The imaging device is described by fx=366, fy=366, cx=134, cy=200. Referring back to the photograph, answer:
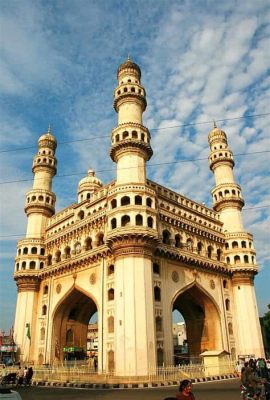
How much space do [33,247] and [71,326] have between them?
9849 mm

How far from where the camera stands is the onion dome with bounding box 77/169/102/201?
50.9 meters

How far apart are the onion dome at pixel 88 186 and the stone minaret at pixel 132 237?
15.5 metres

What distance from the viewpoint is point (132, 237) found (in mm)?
29641

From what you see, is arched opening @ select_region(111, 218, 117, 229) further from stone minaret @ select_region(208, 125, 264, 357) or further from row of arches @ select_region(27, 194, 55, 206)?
stone minaret @ select_region(208, 125, 264, 357)

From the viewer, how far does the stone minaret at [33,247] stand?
38.9m

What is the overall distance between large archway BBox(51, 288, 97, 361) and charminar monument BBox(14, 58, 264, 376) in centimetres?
11

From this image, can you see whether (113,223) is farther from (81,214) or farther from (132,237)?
(81,214)

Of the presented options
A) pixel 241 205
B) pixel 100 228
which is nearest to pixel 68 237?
pixel 100 228

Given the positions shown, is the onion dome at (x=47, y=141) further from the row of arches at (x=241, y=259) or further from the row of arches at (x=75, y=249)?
the row of arches at (x=241, y=259)

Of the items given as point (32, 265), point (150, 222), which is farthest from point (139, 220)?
point (32, 265)

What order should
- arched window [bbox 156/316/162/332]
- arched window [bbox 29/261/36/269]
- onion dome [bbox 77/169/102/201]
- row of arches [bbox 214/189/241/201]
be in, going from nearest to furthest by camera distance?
arched window [bbox 156/316/162/332], arched window [bbox 29/261/36/269], row of arches [bbox 214/189/241/201], onion dome [bbox 77/169/102/201]

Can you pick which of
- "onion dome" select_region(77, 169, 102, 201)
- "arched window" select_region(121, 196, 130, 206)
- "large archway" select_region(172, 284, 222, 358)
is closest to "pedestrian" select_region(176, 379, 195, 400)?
"arched window" select_region(121, 196, 130, 206)

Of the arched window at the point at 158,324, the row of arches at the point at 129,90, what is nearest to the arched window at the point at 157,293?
the arched window at the point at 158,324

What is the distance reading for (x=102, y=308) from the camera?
3209 cm
